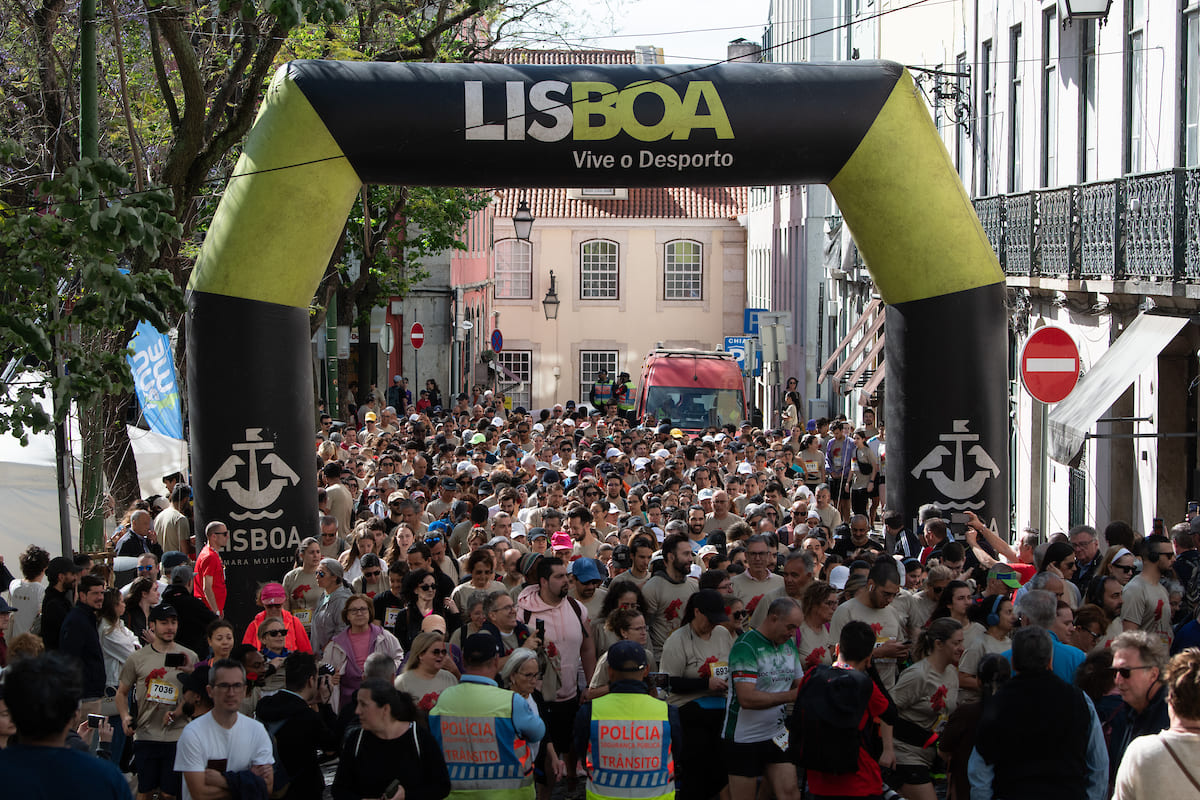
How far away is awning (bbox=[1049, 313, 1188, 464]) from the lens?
14.3 metres

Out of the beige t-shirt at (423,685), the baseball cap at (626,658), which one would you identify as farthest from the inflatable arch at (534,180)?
the baseball cap at (626,658)

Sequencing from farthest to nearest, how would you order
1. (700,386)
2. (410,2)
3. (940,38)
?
1. (700,386)
2. (940,38)
3. (410,2)

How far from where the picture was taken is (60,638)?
9617mm

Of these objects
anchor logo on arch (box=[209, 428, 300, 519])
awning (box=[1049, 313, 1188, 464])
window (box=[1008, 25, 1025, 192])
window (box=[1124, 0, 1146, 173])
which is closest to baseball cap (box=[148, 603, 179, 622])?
anchor logo on arch (box=[209, 428, 300, 519])

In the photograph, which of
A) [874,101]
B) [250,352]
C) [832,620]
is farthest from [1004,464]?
[250,352]

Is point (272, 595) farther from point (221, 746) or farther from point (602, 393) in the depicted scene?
point (602, 393)

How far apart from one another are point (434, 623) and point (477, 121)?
4.68 m

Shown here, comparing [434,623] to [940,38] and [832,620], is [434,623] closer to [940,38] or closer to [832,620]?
[832,620]

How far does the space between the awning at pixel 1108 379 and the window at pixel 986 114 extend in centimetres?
785

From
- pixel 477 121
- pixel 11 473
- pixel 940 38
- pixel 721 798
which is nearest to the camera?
pixel 721 798

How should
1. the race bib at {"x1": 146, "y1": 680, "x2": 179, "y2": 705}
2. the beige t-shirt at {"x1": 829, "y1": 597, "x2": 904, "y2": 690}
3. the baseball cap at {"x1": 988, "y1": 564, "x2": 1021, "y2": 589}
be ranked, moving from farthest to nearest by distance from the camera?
1. the baseball cap at {"x1": 988, "y1": 564, "x2": 1021, "y2": 589}
2. the beige t-shirt at {"x1": 829, "y1": 597, "x2": 904, "y2": 690}
3. the race bib at {"x1": 146, "y1": 680, "x2": 179, "y2": 705}

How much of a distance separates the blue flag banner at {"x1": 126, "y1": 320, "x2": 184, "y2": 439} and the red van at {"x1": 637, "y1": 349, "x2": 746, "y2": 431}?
1698 cm

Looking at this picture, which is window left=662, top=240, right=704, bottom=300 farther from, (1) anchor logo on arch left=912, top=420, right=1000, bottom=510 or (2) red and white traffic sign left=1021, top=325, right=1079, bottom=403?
(2) red and white traffic sign left=1021, top=325, right=1079, bottom=403

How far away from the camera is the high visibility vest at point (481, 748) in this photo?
720 cm
